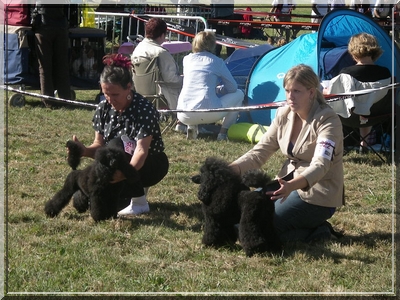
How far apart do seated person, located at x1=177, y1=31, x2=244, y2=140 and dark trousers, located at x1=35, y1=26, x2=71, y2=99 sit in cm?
245

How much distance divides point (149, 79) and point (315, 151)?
13.8 ft

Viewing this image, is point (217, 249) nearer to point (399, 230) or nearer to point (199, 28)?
point (399, 230)

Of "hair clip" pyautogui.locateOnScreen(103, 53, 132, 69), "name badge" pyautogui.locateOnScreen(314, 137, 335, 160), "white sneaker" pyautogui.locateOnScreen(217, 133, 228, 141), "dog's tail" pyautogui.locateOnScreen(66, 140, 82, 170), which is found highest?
"hair clip" pyautogui.locateOnScreen(103, 53, 132, 69)

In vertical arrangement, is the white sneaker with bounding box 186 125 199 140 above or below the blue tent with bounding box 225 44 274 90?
below

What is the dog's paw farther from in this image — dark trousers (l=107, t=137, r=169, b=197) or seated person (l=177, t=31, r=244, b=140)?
seated person (l=177, t=31, r=244, b=140)

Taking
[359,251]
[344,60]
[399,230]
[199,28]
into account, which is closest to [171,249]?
[359,251]

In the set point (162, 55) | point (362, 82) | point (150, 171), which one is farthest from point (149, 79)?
point (150, 171)

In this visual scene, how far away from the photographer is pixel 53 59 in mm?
9273

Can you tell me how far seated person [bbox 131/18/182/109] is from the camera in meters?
7.62

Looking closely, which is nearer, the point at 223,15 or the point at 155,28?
the point at 155,28

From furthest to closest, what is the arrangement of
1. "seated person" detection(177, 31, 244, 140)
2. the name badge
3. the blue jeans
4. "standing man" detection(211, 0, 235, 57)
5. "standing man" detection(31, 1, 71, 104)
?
"standing man" detection(211, 0, 235, 57) → "standing man" detection(31, 1, 71, 104) → "seated person" detection(177, 31, 244, 140) → the blue jeans → the name badge

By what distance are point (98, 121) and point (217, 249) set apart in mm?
1369

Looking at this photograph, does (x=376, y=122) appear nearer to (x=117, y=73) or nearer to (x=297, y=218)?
(x=297, y=218)

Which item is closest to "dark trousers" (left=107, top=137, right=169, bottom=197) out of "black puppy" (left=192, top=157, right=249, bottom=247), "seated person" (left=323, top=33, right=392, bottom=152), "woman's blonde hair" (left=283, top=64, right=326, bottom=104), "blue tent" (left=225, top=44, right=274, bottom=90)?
"black puppy" (left=192, top=157, right=249, bottom=247)
